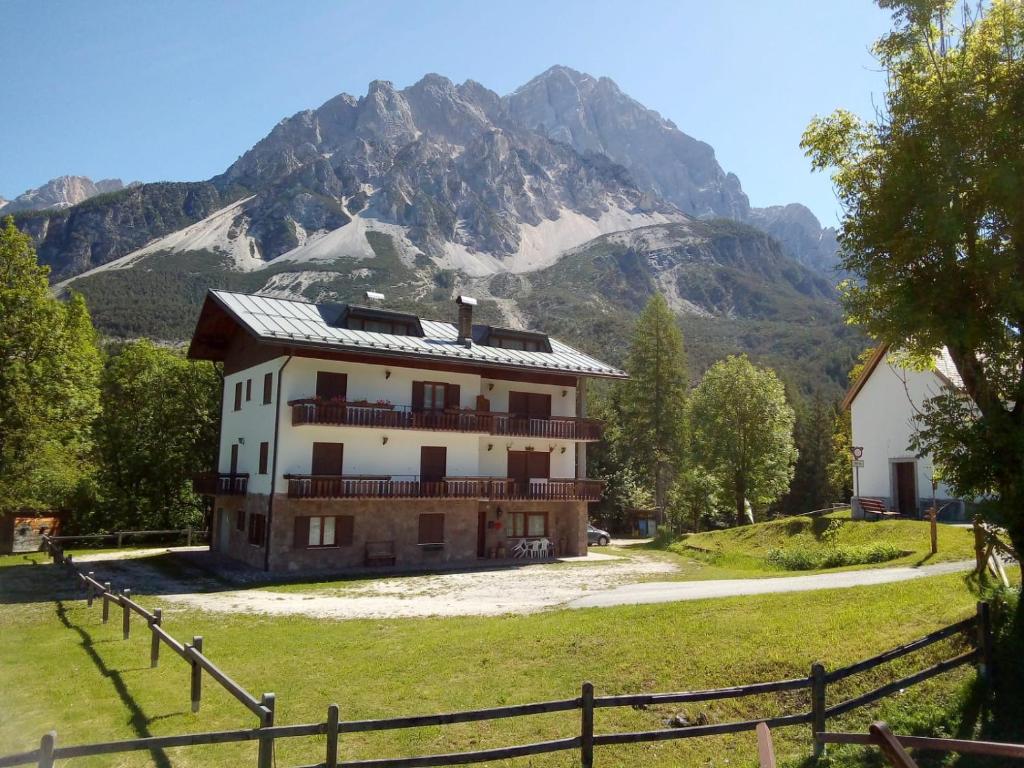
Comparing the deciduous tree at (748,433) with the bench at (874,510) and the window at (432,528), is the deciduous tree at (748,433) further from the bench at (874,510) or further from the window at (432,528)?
the window at (432,528)

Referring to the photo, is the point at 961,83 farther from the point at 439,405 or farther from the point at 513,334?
the point at 513,334

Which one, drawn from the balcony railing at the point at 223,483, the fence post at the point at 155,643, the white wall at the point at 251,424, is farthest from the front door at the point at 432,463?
the fence post at the point at 155,643

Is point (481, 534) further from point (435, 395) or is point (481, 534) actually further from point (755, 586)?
point (755, 586)

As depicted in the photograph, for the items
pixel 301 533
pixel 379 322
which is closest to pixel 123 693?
pixel 301 533

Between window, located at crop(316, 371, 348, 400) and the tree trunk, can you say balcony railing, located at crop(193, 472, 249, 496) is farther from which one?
the tree trunk

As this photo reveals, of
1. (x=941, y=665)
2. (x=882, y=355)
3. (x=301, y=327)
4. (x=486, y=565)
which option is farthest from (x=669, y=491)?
(x=941, y=665)

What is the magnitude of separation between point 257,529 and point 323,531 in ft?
10.1

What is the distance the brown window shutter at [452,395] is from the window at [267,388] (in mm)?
7294

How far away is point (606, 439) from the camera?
2410 inches

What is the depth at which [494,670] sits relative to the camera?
12.3 meters

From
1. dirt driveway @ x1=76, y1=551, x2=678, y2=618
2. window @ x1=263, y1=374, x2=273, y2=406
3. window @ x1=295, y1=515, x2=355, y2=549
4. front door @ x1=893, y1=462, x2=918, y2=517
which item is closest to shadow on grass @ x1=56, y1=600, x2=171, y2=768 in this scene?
dirt driveway @ x1=76, y1=551, x2=678, y2=618

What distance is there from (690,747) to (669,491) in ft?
158

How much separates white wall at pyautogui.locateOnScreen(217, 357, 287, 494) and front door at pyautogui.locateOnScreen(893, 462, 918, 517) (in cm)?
2772

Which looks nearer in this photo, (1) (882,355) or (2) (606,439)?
(1) (882,355)
